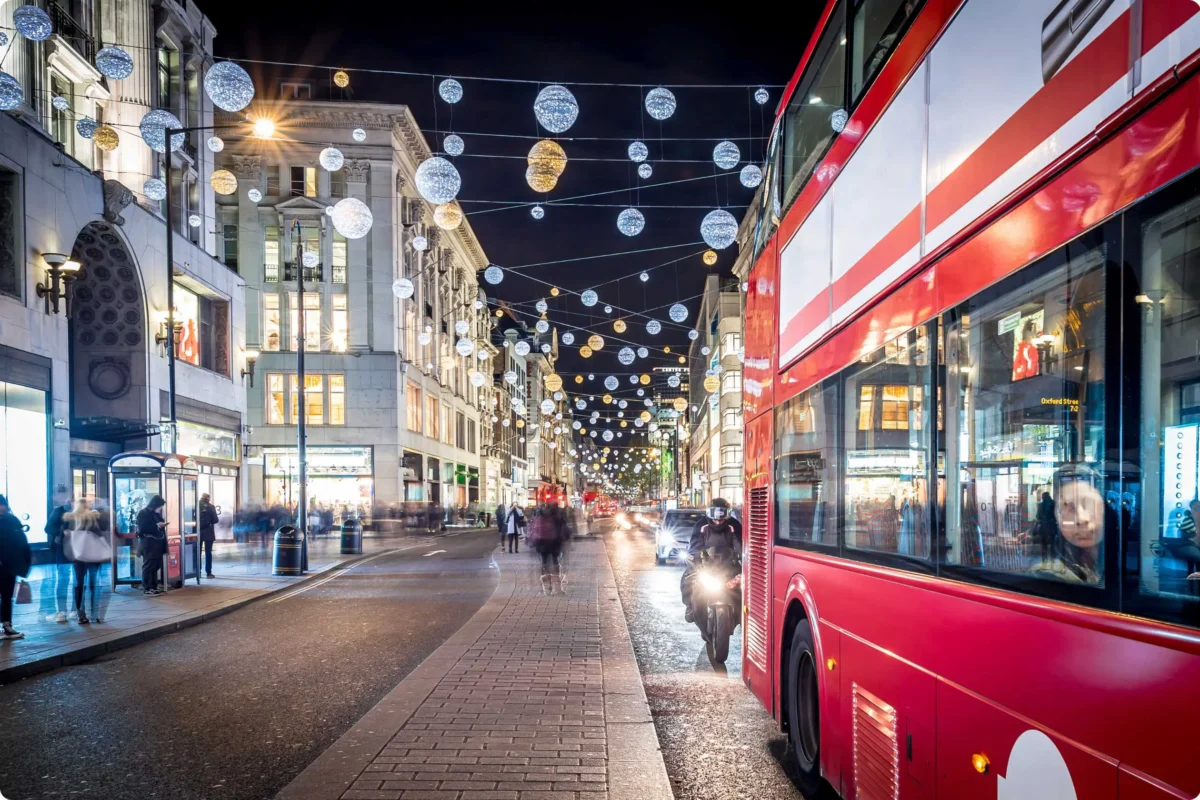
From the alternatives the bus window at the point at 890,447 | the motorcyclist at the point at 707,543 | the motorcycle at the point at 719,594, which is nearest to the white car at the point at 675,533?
the motorcyclist at the point at 707,543

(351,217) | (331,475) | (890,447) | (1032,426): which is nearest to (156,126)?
(351,217)

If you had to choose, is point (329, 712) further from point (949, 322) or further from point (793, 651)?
point (949, 322)

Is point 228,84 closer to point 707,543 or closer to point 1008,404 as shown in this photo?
point 707,543

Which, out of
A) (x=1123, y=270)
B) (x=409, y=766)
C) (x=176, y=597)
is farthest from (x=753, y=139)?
(x=1123, y=270)

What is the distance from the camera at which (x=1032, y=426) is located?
3.09m

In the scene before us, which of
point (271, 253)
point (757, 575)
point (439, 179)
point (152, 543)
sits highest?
point (271, 253)

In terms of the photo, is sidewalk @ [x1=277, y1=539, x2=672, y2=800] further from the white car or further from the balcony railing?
the balcony railing

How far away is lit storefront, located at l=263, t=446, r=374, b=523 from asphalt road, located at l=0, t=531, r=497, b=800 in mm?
34373

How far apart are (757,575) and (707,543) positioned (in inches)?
125

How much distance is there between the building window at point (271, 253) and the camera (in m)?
50.0

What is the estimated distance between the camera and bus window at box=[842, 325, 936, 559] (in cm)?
406

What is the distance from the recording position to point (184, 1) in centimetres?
3338

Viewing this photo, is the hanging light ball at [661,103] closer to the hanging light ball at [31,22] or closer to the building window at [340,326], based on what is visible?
the hanging light ball at [31,22]

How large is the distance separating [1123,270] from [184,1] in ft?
121
